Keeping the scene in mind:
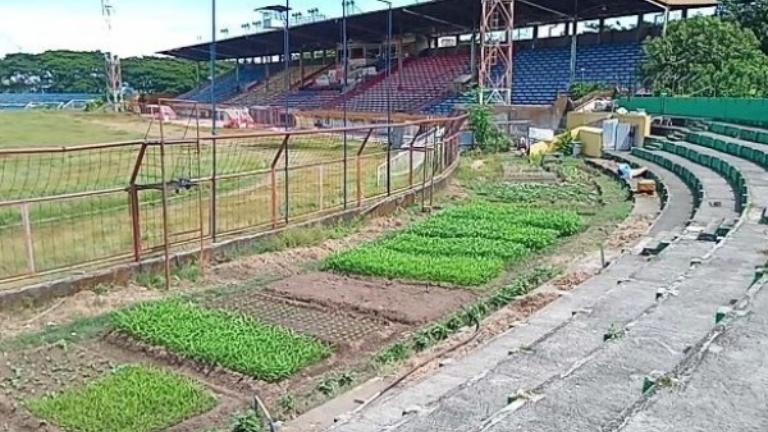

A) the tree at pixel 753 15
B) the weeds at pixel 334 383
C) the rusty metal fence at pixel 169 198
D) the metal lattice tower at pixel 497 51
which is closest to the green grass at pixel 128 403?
the weeds at pixel 334 383

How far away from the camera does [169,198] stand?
45.6 ft

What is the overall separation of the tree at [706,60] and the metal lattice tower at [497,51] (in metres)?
8.65

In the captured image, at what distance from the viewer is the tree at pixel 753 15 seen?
33.8 meters

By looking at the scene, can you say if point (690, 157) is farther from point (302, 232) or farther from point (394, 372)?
point (394, 372)

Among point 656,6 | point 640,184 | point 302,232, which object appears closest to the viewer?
point 302,232

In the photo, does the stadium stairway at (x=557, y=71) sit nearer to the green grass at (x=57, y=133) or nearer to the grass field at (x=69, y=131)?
the grass field at (x=69, y=131)

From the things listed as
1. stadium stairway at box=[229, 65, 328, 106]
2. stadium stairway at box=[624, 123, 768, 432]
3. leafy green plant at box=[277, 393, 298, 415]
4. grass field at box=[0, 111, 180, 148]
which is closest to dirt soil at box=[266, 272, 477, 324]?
leafy green plant at box=[277, 393, 298, 415]

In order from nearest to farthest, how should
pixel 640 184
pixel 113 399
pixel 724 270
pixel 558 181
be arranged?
1. pixel 113 399
2. pixel 724 270
3. pixel 640 184
4. pixel 558 181

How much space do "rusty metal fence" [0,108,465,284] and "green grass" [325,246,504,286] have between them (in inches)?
80.2

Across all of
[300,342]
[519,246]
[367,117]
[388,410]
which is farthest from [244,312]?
[367,117]

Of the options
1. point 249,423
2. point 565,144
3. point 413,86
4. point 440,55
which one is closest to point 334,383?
point 249,423

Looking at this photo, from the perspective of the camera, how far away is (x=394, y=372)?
6.79 metres

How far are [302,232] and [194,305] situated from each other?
12.2ft

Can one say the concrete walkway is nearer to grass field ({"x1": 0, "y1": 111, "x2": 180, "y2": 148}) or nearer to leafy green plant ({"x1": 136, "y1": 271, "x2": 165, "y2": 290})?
leafy green plant ({"x1": 136, "y1": 271, "x2": 165, "y2": 290})
